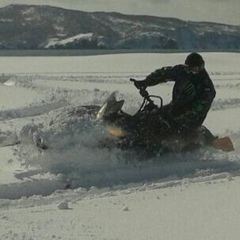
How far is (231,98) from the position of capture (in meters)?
14.0

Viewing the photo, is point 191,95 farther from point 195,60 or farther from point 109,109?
point 109,109

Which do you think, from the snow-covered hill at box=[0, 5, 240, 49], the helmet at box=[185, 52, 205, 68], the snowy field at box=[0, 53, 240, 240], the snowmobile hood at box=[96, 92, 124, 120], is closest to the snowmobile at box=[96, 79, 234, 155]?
the snowmobile hood at box=[96, 92, 124, 120]

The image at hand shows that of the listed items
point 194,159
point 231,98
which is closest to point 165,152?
point 194,159

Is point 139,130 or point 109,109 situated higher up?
point 109,109

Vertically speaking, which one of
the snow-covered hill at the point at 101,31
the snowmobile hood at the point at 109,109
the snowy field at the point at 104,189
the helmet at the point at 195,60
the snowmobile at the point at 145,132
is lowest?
the snow-covered hill at the point at 101,31

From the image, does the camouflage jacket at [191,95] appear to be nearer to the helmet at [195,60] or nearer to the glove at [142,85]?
the helmet at [195,60]

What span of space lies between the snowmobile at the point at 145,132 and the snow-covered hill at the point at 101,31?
103629 millimetres

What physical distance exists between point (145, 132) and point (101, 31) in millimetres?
144073

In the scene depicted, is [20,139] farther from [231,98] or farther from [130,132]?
[231,98]

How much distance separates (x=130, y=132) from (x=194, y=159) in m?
0.90

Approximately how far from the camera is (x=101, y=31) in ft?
491

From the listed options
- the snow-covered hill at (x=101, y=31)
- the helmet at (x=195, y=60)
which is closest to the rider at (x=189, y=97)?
the helmet at (x=195, y=60)

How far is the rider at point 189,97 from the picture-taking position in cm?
733

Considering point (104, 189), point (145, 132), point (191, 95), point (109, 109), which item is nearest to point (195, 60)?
point (191, 95)
